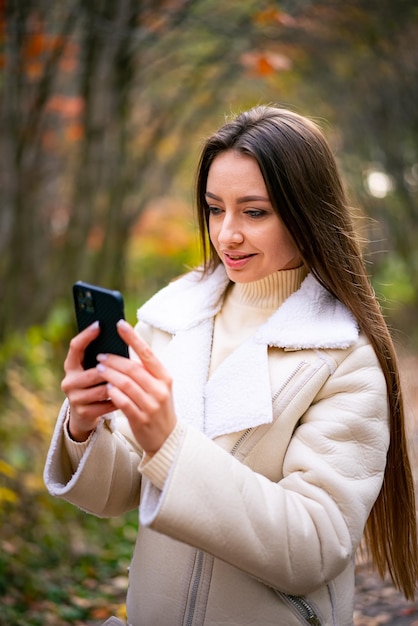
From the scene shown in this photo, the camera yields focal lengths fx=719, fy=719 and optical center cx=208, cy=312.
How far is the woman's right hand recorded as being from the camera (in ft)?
6.34

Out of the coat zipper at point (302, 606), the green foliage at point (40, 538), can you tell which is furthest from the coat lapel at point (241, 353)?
the green foliage at point (40, 538)

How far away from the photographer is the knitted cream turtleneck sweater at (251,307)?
7.79 feet

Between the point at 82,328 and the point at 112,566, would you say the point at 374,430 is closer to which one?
the point at 82,328

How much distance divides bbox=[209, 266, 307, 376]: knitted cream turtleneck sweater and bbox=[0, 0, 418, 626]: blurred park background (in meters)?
0.42

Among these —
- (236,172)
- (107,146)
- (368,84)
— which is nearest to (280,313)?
(236,172)

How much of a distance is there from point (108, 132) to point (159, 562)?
23.9 feet

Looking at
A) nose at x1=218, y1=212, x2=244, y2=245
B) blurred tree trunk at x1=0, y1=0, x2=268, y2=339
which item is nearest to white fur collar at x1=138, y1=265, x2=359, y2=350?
nose at x1=218, y1=212, x2=244, y2=245

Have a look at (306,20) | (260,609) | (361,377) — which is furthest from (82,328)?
(306,20)

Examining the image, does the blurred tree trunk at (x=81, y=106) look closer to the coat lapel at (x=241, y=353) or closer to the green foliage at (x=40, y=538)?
the green foliage at (x=40, y=538)

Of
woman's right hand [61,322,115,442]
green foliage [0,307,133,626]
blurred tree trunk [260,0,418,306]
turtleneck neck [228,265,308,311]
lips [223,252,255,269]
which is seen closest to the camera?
woman's right hand [61,322,115,442]

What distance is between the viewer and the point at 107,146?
8.80m

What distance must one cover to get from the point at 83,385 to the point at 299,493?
67 centimetres

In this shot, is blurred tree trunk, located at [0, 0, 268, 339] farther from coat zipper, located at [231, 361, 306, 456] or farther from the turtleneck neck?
coat zipper, located at [231, 361, 306, 456]

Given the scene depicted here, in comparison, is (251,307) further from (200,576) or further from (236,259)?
(200,576)
